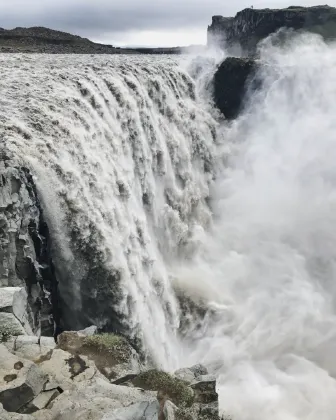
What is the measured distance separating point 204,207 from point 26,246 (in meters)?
17.4

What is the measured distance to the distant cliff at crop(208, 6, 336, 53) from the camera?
2768 inches

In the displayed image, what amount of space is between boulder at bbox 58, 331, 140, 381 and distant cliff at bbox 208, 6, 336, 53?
212 ft

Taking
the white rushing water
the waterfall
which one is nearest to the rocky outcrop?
the waterfall

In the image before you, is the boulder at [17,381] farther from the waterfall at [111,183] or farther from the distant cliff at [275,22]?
the distant cliff at [275,22]

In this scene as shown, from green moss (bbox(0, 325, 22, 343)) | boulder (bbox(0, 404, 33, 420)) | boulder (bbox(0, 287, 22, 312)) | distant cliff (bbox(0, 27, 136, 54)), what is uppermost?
distant cliff (bbox(0, 27, 136, 54))

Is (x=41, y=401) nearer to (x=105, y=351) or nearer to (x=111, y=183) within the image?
(x=105, y=351)

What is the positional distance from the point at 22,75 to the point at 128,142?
18.7ft

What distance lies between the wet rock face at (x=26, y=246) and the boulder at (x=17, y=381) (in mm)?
2784

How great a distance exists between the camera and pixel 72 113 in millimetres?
17625

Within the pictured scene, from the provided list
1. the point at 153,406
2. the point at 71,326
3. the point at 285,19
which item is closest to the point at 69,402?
the point at 153,406

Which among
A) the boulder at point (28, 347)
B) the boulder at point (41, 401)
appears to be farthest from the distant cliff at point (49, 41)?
the boulder at point (41, 401)

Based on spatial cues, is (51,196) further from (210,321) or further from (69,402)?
(210,321)

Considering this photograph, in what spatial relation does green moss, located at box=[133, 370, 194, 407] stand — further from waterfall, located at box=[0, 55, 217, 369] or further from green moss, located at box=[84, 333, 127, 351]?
waterfall, located at box=[0, 55, 217, 369]

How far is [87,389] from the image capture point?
8.80 m
